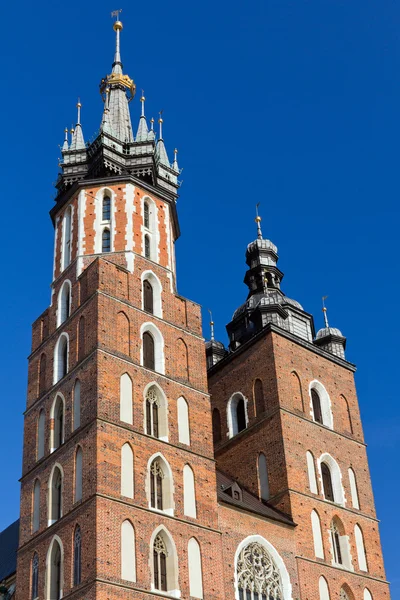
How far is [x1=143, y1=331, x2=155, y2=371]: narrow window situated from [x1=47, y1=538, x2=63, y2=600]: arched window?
662 centimetres

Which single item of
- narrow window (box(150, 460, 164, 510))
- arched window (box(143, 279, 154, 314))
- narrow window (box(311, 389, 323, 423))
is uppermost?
arched window (box(143, 279, 154, 314))

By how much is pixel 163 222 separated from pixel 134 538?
13.6m

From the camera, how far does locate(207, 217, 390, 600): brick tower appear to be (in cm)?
3612

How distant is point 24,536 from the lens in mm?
32750

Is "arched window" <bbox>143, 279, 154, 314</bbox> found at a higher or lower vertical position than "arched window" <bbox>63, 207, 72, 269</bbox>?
lower

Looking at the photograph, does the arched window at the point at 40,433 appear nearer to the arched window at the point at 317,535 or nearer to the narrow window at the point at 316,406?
the arched window at the point at 317,535

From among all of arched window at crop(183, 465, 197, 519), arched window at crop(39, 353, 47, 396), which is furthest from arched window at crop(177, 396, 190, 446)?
arched window at crop(39, 353, 47, 396)

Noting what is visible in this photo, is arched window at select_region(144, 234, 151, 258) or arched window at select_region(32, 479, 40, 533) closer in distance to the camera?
arched window at select_region(32, 479, 40, 533)

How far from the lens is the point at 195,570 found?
30.8m

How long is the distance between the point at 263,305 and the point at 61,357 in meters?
10.2

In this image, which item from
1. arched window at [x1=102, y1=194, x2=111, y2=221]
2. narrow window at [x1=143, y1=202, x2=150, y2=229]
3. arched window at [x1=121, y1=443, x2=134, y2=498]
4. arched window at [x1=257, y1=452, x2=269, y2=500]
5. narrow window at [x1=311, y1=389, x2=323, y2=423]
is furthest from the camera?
A: narrow window at [x1=311, y1=389, x2=323, y2=423]

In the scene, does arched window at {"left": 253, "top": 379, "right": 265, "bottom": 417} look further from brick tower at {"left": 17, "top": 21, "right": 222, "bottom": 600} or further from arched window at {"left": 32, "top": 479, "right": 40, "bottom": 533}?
arched window at {"left": 32, "top": 479, "right": 40, "bottom": 533}

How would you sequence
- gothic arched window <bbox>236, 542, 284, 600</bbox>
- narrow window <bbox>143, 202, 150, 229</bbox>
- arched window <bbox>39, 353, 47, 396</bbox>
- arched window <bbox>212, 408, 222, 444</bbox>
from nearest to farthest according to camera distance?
gothic arched window <bbox>236, 542, 284, 600</bbox> < arched window <bbox>39, 353, 47, 396</bbox> < narrow window <bbox>143, 202, 150, 229</bbox> < arched window <bbox>212, 408, 222, 444</bbox>

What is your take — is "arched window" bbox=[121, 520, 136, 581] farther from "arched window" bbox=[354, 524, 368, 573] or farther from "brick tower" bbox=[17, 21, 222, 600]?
"arched window" bbox=[354, 524, 368, 573]
